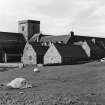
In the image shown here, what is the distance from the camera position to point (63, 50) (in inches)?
3046

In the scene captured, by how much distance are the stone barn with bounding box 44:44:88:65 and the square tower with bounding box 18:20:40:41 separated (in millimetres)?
43120

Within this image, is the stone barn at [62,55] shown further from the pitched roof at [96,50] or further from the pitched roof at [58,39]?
the pitched roof at [58,39]

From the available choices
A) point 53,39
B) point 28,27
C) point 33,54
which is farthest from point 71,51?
point 28,27

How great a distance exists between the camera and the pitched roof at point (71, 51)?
251 ft

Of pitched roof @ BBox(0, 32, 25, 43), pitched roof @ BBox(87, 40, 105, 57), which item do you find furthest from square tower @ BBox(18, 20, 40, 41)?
pitched roof @ BBox(87, 40, 105, 57)

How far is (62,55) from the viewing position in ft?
245

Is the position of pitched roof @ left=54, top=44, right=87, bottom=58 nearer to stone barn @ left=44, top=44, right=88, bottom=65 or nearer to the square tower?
stone barn @ left=44, top=44, right=88, bottom=65

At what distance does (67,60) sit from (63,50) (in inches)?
121

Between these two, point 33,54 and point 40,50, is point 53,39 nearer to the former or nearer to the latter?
point 40,50

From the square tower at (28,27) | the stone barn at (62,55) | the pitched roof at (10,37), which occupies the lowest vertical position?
the stone barn at (62,55)

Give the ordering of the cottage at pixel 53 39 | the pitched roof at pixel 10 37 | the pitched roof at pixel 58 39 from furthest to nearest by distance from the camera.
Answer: the pitched roof at pixel 10 37
the pitched roof at pixel 58 39
the cottage at pixel 53 39

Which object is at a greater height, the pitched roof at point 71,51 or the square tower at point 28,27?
the square tower at point 28,27

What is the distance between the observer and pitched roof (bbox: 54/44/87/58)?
7650 centimetres

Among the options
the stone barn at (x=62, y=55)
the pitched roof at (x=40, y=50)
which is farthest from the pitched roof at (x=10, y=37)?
the stone barn at (x=62, y=55)
